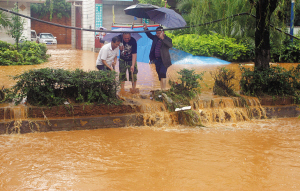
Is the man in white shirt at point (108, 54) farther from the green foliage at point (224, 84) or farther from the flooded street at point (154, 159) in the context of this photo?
the green foliage at point (224, 84)

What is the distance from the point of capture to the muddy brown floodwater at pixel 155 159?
162 inches

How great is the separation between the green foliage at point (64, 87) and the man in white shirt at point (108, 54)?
123cm

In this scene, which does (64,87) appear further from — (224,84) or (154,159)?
(224,84)

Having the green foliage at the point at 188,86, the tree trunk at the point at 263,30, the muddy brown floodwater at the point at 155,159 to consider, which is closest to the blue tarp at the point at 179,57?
the tree trunk at the point at 263,30

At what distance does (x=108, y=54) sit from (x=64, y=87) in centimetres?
193

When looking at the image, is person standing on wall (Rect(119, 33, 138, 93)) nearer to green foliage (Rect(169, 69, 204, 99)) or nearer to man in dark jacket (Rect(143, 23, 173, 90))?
man in dark jacket (Rect(143, 23, 173, 90))

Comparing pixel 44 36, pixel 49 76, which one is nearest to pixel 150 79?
pixel 49 76

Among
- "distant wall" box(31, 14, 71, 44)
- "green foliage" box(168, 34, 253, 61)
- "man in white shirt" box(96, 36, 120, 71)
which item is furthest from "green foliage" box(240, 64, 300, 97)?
"distant wall" box(31, 14, 71, 44)

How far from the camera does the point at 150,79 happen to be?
1161 centimetres

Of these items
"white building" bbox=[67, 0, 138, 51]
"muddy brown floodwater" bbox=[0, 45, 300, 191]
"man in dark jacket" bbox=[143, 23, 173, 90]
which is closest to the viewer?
"muddy brown floodwater" bbox=[0, 45, 300, 191]

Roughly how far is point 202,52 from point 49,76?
12664 millimetres

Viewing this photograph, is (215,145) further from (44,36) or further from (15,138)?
(44,36)

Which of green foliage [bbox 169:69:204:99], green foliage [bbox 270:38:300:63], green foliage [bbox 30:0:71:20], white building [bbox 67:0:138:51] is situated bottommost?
green foliage [bbox 169:69:204:99]

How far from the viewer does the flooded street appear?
411 cm
